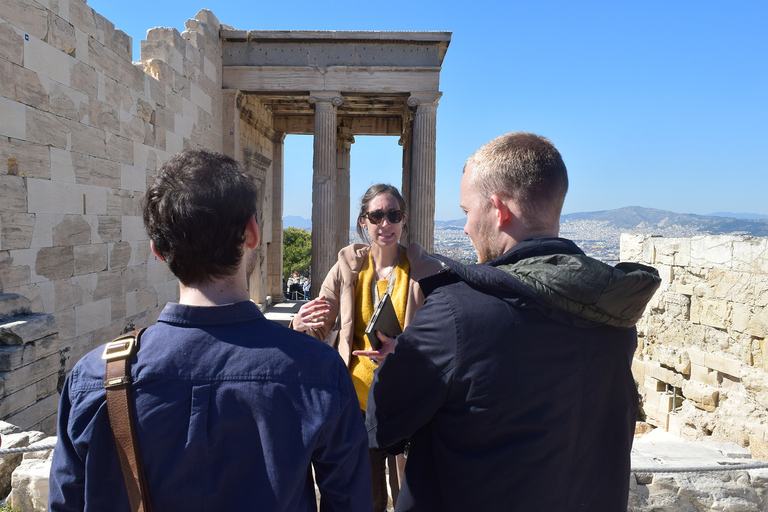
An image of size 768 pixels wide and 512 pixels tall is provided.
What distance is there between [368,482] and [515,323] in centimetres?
63

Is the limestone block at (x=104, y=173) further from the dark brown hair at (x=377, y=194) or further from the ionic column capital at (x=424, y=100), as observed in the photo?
the ionic column capital at (x=424, y=100)

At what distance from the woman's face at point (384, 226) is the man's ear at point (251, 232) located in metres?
1.62

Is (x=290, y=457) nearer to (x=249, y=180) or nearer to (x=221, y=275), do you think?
(x=221, y=275)

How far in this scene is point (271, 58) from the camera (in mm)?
11852

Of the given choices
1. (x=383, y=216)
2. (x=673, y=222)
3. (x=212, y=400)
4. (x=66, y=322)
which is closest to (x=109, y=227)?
(x=66, y=322)

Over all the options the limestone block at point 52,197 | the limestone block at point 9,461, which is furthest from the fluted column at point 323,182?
the limestone block at point 9,461

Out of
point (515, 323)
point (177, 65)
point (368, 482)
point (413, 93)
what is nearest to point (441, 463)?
point (368, 482)

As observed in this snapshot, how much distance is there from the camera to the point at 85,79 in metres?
5.98

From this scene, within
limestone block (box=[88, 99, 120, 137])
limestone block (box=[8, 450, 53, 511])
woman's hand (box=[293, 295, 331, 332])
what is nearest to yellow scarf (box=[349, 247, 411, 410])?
woman's hand (box=[293, 295, 331, 332])

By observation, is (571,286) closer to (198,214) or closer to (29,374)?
(198,214)

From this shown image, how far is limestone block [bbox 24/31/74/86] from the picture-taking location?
5.06 meters

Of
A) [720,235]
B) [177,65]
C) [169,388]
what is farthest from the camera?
[177,65]

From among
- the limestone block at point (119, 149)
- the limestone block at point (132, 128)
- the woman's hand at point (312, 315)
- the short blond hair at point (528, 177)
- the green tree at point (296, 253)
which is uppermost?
the limestone block at point (132, 128)

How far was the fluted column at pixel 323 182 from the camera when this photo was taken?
1189 centimetres
